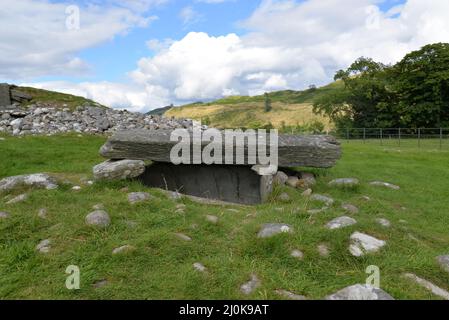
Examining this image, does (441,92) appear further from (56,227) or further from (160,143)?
(56,227)

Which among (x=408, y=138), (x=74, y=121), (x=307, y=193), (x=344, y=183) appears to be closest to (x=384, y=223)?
(x=307, y=193)

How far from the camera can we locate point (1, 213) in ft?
19.7

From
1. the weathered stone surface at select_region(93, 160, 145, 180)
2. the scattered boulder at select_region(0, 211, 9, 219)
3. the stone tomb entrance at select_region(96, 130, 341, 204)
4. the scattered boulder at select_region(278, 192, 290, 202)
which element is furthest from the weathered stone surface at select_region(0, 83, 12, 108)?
the scattered boulder at select_region(278, 192, 290, 202)

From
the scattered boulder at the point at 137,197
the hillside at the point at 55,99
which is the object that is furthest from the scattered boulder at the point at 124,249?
the hillside at the point at 55,99

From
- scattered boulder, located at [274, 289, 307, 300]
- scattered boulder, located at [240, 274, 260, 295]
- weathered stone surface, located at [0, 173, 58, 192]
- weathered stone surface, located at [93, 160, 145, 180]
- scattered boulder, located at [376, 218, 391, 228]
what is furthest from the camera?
weathered stone surface, located at [93, 160, 145, 180]

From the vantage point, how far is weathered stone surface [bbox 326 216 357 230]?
575 cm

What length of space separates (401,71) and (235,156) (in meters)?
36.9

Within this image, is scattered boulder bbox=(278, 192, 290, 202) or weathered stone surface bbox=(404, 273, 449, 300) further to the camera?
scattered boulder bbox=(278, 192, 290, 202)

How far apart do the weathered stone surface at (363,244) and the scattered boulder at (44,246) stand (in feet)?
13.3

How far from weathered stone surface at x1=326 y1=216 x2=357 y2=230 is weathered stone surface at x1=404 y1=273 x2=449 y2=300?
125 centimetres

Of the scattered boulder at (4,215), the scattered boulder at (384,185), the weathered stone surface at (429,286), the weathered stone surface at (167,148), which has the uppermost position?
the weathered stone surface at (167,148)

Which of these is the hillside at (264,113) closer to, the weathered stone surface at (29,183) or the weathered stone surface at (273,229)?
the weathered stone surface at (29,183)

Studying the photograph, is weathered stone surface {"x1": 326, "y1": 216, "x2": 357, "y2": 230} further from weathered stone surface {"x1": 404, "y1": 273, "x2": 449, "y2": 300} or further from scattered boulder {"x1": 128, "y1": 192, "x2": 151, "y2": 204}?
scattered boulder {"x1": 128, "y1": 192, "x2": 151, "y2": 204}

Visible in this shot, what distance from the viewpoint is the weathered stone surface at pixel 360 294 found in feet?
Answer: 13.3
